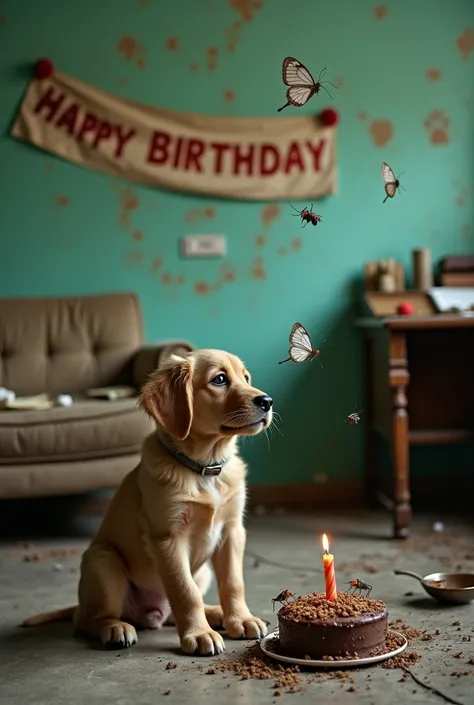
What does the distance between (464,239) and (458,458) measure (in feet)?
3.56

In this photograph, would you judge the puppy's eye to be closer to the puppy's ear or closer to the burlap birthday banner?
the puppy's ear

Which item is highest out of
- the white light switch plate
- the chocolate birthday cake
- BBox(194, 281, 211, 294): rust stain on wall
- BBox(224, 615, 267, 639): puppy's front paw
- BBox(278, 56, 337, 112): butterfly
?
BBox(278, 56, 337, 112): butterfly

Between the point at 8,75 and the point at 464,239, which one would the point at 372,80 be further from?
the point at 8,75

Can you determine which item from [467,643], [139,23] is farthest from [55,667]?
[139,23]

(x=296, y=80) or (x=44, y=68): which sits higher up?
(x=44, y=68)

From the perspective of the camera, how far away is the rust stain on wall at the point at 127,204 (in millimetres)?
4496

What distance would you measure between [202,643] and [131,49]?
3169 mm

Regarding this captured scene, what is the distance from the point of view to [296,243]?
4539 mm

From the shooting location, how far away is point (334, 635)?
204 centimetres

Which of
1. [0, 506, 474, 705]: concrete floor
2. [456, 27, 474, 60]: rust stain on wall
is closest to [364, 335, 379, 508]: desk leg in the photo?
[0, 506, 474, 705]: concrete floor

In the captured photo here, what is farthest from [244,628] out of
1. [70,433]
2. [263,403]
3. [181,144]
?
[181,144]

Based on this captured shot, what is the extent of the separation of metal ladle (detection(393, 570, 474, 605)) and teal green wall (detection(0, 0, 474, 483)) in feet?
6.09

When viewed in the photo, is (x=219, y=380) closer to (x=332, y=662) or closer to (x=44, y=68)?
(x=332, y=662)

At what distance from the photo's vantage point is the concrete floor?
1.96m
